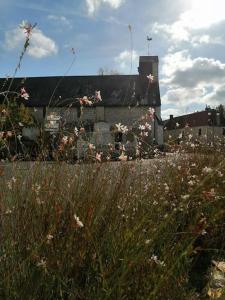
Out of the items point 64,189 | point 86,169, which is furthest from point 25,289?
point 86,169

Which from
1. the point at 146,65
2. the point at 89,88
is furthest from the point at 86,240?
the point at 146,65

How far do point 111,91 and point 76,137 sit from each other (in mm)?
50049

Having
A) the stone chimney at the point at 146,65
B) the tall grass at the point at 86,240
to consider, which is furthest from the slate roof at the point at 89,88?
the tall grass at the point at 86,240

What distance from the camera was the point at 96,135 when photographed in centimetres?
411

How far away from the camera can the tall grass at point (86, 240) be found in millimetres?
2705

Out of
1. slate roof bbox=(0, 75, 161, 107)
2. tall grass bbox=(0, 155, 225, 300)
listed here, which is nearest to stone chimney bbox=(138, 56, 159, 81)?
→ slate roof bbox=(0, 75, 161, 107)

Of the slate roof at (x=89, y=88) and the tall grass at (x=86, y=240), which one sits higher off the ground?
the slate roof at (x=89, y=88)

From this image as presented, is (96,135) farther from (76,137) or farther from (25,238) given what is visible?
(25,238)

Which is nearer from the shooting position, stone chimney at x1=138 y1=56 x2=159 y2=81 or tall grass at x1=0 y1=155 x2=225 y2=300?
tall grass at x1=0 y1=155 x2=225 y2=300

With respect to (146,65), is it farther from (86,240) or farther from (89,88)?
(86,240)

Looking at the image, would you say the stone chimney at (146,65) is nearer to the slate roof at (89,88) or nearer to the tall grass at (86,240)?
the slate roof at (89,88)

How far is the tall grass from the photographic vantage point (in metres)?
2.71

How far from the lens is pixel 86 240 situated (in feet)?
9.84

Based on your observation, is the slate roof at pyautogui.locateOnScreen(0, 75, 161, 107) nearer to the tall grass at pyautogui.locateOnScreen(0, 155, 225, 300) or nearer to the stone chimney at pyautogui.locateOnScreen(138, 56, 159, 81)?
the stone chimney at pyautogui.locateOnScreen(138, 56, 159, 81)
